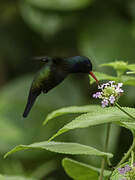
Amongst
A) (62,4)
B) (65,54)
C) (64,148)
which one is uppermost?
(64,148)

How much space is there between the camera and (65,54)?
120 inches

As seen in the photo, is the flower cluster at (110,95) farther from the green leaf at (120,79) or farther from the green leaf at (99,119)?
the green leaf at (120,79)

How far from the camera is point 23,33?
313cm

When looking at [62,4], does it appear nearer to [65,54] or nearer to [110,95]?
[65,54]

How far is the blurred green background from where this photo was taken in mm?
2541

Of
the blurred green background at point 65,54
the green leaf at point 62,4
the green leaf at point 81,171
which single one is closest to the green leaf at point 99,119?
the green leaf at point 81,171

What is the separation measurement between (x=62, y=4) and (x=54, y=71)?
177 centimetres

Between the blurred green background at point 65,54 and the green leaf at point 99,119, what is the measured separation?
60.2 inches

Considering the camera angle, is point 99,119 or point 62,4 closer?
point 99,119

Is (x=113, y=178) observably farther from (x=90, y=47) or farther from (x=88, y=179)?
(x=90, y=47)

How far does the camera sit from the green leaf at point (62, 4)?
2.58 metres

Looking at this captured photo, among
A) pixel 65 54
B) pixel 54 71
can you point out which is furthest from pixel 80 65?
pixel 65 54

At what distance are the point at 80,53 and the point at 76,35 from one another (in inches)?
5.5

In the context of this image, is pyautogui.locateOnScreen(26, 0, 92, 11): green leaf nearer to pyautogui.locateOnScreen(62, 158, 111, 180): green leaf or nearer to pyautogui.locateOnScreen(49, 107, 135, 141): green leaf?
pyautogui.locateOnScreen(62, 158, 111, 180): green leaf
